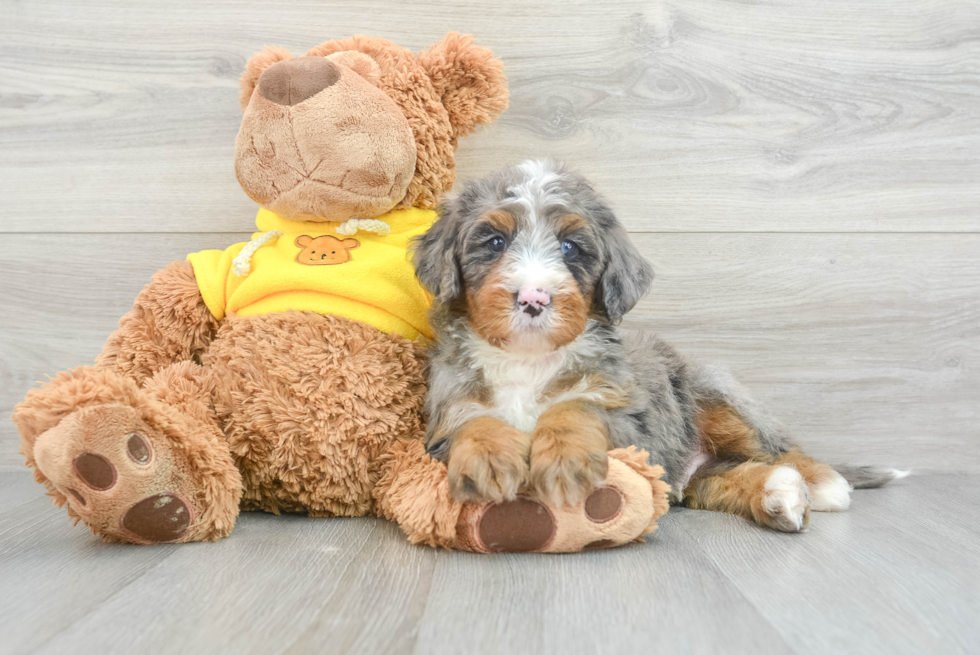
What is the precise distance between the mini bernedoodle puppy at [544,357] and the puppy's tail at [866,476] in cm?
36

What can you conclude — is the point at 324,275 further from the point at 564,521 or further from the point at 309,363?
the point at 564,521

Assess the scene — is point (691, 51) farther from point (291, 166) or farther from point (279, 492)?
point (279, 492)

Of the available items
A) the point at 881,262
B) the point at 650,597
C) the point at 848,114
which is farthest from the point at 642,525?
the point at 848,114

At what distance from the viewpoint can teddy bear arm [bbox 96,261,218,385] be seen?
2.29m

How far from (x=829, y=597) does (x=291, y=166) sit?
177 cm

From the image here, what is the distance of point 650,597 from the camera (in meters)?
1.58

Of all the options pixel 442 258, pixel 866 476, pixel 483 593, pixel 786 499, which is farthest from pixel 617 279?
pixel 866 476

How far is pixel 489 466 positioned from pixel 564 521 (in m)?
0.24

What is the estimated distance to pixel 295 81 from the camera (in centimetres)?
209

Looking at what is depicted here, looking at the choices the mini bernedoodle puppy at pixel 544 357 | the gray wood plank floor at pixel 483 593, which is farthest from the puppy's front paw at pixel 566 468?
the gray wood plank floor at pixel 483 593

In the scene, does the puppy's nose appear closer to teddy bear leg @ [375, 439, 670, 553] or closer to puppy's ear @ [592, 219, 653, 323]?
puppy's ear @ [592, 219, 653, 323]

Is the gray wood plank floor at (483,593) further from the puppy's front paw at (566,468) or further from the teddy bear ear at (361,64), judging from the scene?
the teddy bear ear at (361,64)

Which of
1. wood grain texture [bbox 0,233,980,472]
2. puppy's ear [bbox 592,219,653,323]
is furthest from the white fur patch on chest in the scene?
wood grain texture [bbox 0,233,980,472]

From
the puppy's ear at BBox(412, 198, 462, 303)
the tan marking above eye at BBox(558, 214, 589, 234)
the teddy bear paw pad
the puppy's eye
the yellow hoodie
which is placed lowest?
the teddy bear paw pad
